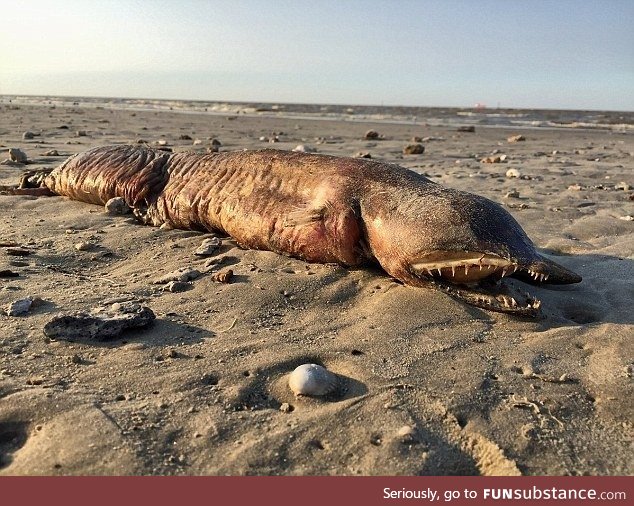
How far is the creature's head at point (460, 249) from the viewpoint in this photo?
3582 millimetres

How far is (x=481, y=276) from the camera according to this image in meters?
3.69

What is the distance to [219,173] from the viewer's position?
18.3 feet

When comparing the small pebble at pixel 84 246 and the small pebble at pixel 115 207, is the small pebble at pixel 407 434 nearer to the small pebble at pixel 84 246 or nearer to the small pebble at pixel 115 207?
the small pebble at pixel 84 246

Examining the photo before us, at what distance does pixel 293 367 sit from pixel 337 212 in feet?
5.57

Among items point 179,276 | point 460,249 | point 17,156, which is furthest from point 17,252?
point 17,156

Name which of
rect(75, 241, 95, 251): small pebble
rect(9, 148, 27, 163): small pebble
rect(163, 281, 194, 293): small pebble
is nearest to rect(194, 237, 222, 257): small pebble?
rect(163, 281, 194, 293): small pebble

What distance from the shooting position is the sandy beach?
234cm

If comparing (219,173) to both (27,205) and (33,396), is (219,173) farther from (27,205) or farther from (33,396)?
(33,396)

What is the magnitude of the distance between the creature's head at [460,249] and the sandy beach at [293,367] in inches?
5.0

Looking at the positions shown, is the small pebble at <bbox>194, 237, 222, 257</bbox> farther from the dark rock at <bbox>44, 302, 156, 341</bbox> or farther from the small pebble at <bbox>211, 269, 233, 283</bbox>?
the dark rock at <bbox>44, 302, 156, 341</bbox>

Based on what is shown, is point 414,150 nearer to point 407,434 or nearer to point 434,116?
point 407,434

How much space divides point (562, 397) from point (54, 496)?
87.8 inches

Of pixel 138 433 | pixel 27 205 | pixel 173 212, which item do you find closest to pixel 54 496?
pixel 138 433

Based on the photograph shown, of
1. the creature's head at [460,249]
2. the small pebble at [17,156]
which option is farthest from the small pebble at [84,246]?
the small pebble at [17,156]
